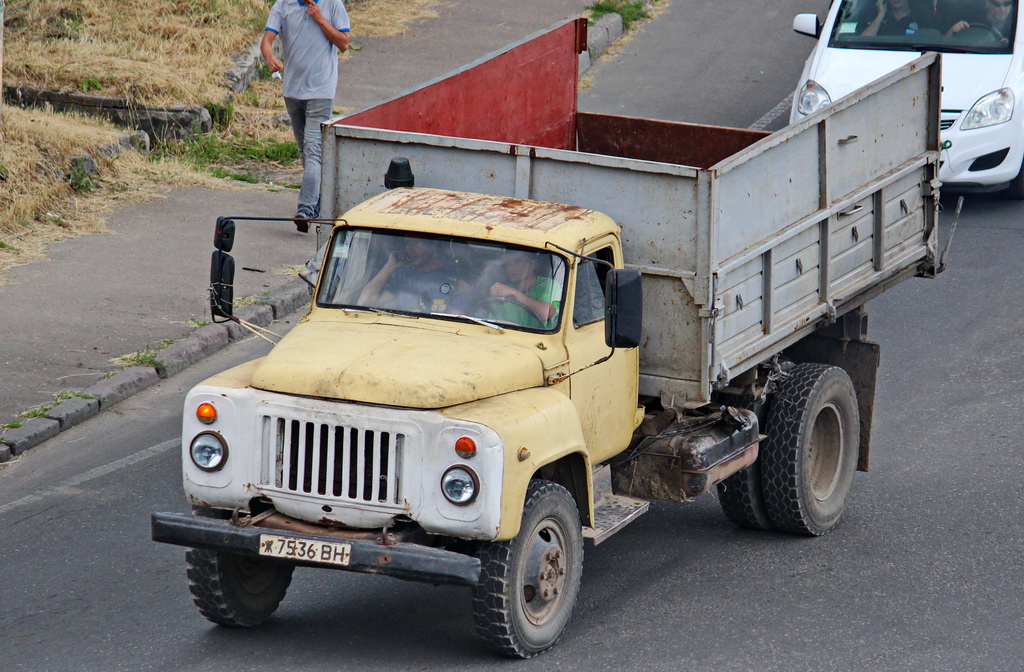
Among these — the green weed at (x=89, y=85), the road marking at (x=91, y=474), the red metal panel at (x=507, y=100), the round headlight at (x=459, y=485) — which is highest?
the red metal panel at (x=507, y=100)

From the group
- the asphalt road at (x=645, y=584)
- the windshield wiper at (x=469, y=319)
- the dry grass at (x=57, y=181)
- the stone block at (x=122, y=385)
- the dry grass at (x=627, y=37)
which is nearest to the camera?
the asphalt road at (x=645, y=584)

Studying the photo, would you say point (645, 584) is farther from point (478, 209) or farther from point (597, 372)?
point (478, 209)

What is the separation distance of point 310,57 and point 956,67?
6.20 m

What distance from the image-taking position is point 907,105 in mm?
8570

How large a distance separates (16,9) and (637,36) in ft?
28.0

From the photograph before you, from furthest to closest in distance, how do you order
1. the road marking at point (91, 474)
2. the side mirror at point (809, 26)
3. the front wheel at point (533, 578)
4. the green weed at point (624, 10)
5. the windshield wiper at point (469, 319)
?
the green weed at point (624, 10) < the side mirror at point (809, 26) < the road marking at point (91, 474) < the windshield wiper at point (469, 319) < the front wheel at point (533, 578)

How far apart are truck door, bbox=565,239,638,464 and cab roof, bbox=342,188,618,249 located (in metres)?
0.14

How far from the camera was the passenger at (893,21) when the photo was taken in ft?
45.9

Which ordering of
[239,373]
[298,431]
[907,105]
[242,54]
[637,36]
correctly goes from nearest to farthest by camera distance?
[298,431]
[239,373]
[907,105]
[242,54]
[637,36]

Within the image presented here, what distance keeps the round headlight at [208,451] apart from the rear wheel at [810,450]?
3.22m

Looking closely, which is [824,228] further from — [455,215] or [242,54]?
[242,54]

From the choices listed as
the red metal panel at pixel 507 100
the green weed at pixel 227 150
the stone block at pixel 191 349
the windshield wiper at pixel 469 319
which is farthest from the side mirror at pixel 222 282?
the green weed at pixel 227 150

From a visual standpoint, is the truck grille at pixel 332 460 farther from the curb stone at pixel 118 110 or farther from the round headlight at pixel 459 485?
the curb stone at pixel 118 110

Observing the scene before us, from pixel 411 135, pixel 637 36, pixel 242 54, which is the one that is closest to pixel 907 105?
pixel 411 135
